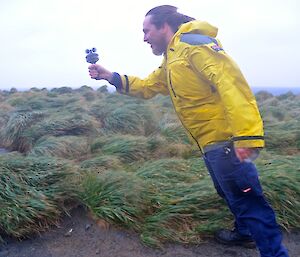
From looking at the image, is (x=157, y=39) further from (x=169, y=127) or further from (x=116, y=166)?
(x=169, y=127)

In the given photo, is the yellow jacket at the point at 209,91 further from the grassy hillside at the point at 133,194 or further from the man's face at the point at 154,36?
the grassy hillside at the point at 133,194

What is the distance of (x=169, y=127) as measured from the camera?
7.32m

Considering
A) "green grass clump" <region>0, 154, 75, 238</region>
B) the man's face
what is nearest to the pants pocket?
the man's face

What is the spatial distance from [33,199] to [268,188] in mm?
2541

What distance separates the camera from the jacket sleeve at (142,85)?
354 centimetres

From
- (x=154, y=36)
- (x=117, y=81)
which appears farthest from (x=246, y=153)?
(x=117, y=81)

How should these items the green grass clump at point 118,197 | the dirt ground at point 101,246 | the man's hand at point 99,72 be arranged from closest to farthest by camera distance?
the dirt ground at point 101,246
the man's hand at point 99,72
the green grass clump at point 118,197

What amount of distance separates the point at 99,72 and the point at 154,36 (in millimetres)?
865

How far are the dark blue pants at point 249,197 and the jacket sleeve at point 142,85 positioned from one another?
105cm

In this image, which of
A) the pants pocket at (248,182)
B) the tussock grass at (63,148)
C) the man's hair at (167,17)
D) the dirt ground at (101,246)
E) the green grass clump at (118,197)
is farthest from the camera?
the tussock grass at (63,148)

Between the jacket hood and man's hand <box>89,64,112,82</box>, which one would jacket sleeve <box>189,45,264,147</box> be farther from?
man's hand <box>89,64,112,82</box>

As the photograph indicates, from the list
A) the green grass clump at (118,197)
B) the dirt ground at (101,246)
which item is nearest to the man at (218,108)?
the dirt ground at (101,246)

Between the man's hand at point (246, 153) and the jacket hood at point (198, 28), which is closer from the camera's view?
the man's hand at point (246, 153)

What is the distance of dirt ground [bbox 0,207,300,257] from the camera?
11.2ft
